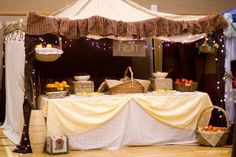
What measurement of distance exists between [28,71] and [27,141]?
0.96 meters

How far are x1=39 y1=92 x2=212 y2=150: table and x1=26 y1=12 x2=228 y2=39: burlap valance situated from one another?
92 cm

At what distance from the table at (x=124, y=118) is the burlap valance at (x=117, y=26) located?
3.02ft

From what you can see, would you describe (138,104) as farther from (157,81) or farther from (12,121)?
(12,121)

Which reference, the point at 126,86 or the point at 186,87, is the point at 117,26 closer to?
the point at 126,86

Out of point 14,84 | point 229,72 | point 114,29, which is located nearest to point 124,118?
point 114,29

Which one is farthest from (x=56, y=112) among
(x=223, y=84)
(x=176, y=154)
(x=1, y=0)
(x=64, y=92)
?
(x=1, y=0)

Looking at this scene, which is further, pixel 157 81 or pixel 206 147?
pixel 157 81

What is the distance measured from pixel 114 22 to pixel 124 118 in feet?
4.56

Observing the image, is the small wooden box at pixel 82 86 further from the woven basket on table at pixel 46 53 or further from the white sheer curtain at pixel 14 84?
the white sheer curtain at pixel 14 84

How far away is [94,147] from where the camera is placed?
16.4ft

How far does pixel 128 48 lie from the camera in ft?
18.4

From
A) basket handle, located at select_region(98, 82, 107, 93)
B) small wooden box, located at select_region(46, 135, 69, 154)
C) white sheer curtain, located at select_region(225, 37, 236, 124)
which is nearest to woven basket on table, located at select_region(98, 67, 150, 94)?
basket handle, located at select_region(98, 82, 107, 93)

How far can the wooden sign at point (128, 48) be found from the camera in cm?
556

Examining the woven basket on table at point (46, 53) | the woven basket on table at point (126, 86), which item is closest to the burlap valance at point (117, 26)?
the woven basket on table at point (46, 53)
